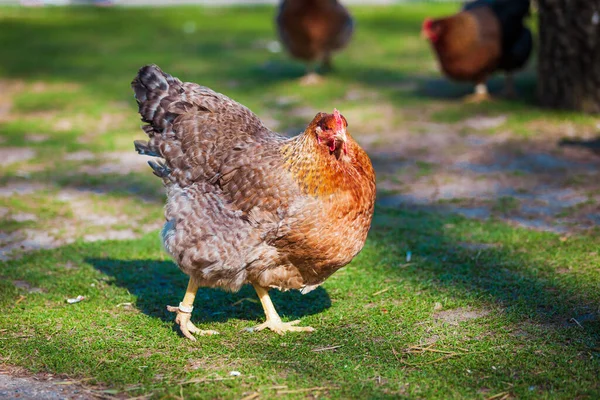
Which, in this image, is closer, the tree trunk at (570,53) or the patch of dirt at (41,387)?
the patch of dirt at (41,387)

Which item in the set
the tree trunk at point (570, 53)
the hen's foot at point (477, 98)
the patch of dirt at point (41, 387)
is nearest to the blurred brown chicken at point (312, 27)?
the hen's foot at point (477, 98)

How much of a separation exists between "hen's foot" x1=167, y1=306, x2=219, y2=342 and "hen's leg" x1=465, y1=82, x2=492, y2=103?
6.20 m

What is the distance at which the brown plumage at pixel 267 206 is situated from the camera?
429cm

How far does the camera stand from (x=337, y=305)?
5004mm

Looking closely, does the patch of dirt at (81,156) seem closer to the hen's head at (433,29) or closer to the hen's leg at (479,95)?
the hen's head at (433,29)

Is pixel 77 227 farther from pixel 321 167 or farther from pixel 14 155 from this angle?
pixel 321 167

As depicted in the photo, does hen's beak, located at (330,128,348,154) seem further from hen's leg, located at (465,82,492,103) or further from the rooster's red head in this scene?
hen's leg, located at (465,82,492,103)

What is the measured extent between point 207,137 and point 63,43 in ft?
35.7

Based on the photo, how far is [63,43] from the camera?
47.4ft

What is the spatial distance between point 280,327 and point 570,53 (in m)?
5.57

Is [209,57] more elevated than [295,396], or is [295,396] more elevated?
[209,57]

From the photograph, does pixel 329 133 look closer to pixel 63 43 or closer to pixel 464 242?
pixel 464 242

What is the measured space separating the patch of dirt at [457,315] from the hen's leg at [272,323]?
32.5 inches

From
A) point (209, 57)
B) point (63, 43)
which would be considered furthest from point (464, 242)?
point (63, 43)
